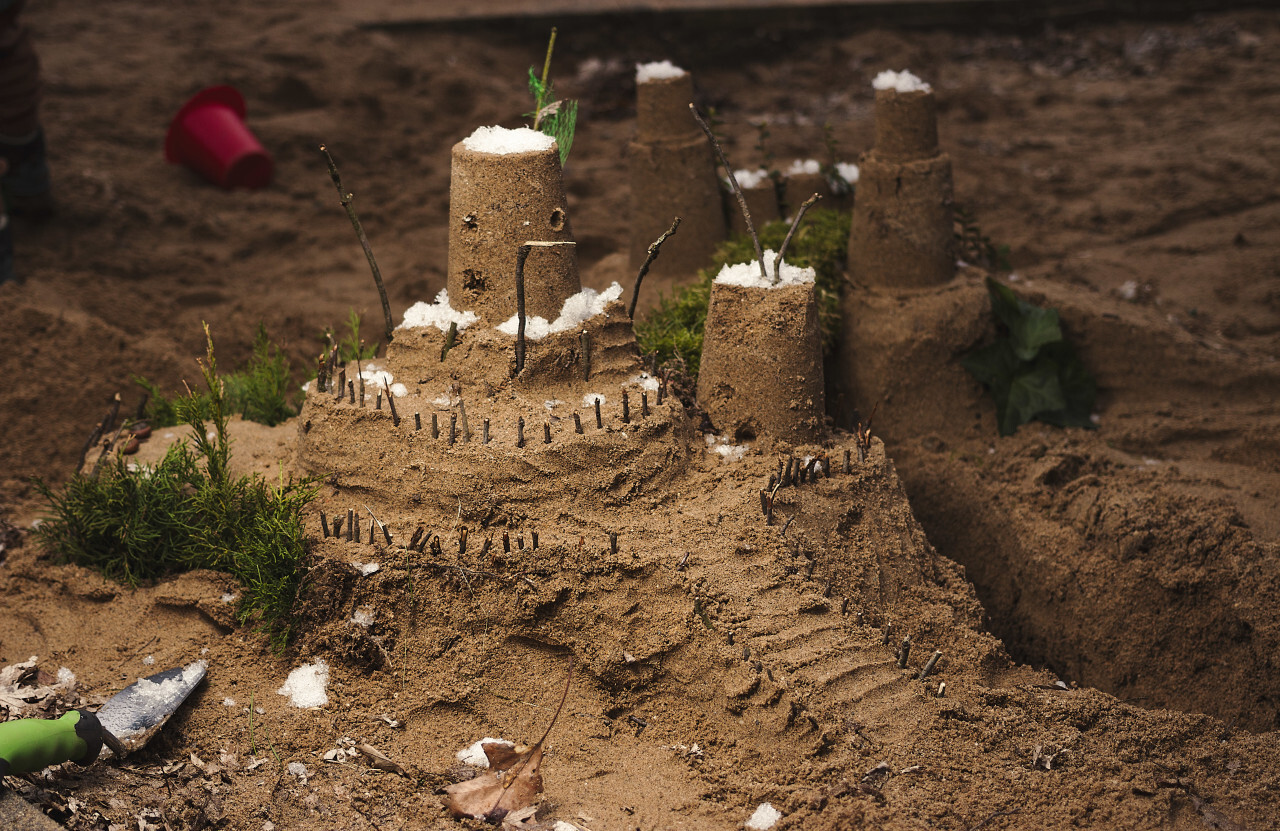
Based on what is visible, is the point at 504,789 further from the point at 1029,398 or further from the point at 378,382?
the point at 1029,398

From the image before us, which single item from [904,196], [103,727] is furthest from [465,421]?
[904,196]

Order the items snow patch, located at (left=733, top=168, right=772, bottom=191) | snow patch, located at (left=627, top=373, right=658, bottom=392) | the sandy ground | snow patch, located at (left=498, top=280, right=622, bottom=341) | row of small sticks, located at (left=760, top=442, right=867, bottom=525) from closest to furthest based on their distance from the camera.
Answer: the sandy ground < row of small sticks, located at (left=760, top=442, right=867, bottom=525) < snow patch, located at (left=498, top=280, right=622, bottom=341) < snow patch, located at (left=627, top=373, right=658, bottom=392) < snow patch, located at (left=733, top=168, right=772, bottom=191)

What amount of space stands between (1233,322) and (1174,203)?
1.48 meters

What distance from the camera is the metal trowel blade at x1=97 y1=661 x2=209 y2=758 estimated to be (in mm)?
3143

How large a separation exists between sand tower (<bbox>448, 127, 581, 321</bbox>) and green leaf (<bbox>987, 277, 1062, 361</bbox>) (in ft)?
7.83

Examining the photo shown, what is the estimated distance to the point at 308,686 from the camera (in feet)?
11.2

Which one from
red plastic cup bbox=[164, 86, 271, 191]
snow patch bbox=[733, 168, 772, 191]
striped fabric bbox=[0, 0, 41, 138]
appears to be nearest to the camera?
snow patch bbox=[733, 168, 772, 191]

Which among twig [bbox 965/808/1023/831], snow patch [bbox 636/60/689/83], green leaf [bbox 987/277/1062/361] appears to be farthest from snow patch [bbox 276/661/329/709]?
green leaf [bbox 987/277/1062/361]

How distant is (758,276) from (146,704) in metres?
2.36

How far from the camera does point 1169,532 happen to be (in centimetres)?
434

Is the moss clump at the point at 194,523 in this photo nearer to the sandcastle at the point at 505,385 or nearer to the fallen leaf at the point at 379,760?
the sandcastle at the point at 505,385

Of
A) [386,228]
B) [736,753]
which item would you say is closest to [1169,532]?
[736,753]

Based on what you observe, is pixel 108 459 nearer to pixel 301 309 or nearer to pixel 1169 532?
pixel 301 309

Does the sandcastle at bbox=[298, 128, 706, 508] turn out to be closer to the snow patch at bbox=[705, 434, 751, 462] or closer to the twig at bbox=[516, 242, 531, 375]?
the twig at bbox=[516, 242, 531, 375]
